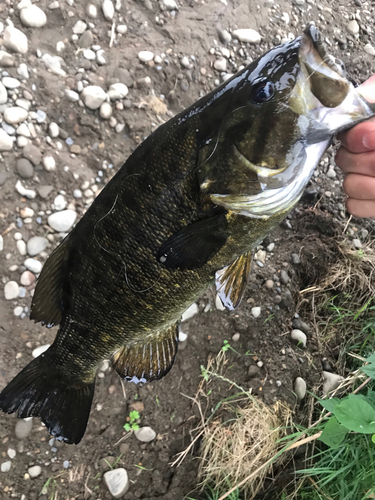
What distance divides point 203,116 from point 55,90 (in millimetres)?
1742

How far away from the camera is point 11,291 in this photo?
2439 mm

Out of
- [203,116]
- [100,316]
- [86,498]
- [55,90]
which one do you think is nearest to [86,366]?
[100,316]

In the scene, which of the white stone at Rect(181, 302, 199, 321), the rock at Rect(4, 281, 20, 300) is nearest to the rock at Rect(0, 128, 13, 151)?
the rock at Rect(4, 281, 20, 300)

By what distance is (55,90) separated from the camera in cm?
263

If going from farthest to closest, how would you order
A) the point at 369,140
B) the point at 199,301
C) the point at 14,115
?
the point at 199,301 → the point at 14,115 → the point at 369,140

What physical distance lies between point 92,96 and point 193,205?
171cm

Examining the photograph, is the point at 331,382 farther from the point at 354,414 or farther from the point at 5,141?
the point at 5,141

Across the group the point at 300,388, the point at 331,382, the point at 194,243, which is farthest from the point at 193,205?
the point at 331,382

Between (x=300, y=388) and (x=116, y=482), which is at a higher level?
(x=116, y=482)

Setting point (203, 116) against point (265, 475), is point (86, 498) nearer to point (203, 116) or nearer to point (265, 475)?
point (265, 475)

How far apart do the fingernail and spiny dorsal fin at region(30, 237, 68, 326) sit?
1359 millimetres

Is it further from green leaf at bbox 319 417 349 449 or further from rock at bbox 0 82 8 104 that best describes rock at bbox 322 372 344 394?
rock at bbox 0 82 8 104

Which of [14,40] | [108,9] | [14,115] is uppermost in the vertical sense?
[14,40]

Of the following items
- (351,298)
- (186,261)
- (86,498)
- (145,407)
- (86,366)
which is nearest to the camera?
(186,261)
